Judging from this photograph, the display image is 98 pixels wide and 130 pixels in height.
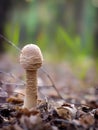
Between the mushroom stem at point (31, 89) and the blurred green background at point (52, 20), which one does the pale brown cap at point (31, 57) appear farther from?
the blurred green background at point (52, 20)

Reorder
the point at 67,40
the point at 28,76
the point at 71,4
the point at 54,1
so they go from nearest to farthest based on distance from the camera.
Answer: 1. the point at 28,76
2. the point at 67,40
3. the point at 54,1
4. the point at 71,4

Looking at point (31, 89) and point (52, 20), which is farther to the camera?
point (52, 20)

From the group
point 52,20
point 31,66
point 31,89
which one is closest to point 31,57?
point 31,66

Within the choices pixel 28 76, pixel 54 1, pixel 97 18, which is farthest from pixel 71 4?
pixel 28 76

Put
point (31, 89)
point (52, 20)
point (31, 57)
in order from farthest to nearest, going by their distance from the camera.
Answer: point (52, 20) → point (31, 89) → point (31, 57)

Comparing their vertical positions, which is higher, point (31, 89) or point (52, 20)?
point (52, 20)

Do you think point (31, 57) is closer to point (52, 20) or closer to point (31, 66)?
point (31, 66)

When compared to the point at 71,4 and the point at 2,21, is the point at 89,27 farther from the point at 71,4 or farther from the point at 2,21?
the point at 71,4

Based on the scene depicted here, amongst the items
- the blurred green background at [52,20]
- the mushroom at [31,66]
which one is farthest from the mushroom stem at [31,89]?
the blurred green background at [52,20]

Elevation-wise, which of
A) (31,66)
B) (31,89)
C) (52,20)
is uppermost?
(52,20)
